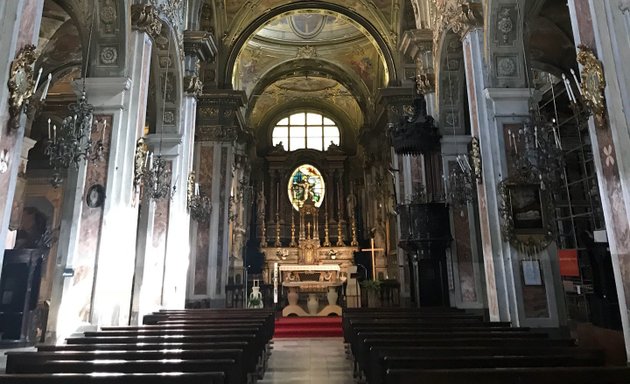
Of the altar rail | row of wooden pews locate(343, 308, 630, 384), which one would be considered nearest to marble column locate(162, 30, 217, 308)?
row of wooden pews locate(343, 308, 630, 384)

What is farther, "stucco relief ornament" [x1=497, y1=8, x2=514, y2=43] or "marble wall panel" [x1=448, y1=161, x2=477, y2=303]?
"marble wall panel" [x1=448, y1=161, x2=477, y2=303]

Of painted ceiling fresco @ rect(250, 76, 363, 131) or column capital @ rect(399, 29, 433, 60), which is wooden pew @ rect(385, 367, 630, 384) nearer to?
column capital @ rect(399, 29, 433, 60)

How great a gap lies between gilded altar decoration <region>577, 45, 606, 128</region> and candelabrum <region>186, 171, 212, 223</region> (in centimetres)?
840

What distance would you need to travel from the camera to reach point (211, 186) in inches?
515

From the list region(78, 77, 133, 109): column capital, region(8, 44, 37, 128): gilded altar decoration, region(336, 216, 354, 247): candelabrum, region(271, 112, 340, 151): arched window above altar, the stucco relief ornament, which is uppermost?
region(271, 112, 340, 151): arched window above altar

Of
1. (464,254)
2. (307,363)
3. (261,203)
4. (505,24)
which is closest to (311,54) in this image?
(261,203)

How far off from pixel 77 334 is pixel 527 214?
6.51 m

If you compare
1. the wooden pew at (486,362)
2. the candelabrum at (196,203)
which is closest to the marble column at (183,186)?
the candelabrum at (196,203)

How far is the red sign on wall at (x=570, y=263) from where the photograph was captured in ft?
40.9

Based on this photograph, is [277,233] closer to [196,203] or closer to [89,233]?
[196,203]

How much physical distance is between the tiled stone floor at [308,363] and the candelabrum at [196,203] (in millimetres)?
3806

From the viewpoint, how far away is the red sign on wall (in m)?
12.5

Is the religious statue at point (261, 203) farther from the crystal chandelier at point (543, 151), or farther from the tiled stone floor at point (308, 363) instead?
the crystal chandelier at point (543, 151)

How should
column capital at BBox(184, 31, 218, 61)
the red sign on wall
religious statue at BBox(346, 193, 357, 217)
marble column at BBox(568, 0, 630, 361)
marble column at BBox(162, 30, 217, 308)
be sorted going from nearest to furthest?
marble column at BBox(568, 0, 630, 361), marble column at BBox(162, 30, 217, 308), column capital at BBox(184, 31, 218, 61), the red sign on wall, religious statue at BBox(346, 193, 357, 217)
